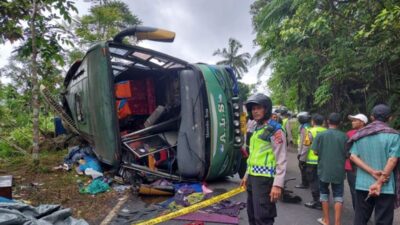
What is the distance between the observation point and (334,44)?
930 centimetres

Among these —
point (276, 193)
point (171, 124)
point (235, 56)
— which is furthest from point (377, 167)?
point (235, 56)

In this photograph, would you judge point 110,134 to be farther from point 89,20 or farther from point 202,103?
point 89,20

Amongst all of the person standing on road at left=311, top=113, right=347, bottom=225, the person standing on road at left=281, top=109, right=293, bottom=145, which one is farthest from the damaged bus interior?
the person standing on road at left=281, top=109, right=293, bottom=145

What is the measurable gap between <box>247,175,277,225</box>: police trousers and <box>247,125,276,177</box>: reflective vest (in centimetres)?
6

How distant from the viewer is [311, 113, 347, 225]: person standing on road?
4.16 metres

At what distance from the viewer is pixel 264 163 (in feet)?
10.6

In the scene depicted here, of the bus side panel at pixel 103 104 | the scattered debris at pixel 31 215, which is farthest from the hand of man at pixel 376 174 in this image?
the bus side panel at pixel 103 104

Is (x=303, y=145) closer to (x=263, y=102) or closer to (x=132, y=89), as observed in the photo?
(x=263, y=102)

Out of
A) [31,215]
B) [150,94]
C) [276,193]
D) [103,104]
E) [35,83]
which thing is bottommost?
[31,215]

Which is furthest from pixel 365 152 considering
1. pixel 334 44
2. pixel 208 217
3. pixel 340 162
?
pixel 334 44

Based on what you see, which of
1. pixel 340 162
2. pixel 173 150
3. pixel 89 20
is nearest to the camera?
pixel 340 162

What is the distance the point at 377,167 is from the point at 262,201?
46.2 inches

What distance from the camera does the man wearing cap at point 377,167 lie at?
315 cm

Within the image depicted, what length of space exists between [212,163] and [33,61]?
4092 mm
